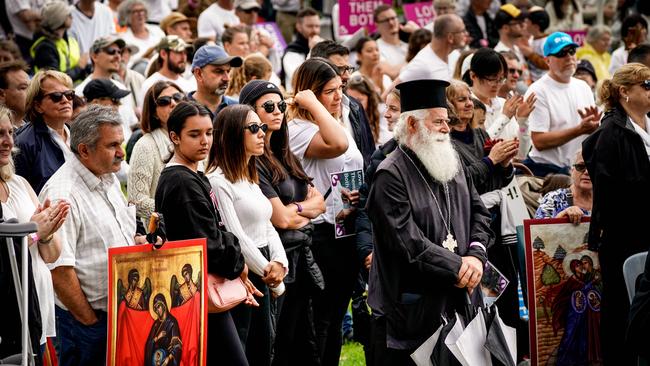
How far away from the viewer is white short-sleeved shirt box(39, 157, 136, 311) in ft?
22.4

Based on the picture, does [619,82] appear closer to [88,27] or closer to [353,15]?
[353,15]

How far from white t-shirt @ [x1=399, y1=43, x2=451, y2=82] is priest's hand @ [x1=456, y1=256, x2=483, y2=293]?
5.86 metres

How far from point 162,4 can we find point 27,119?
28.2 feet

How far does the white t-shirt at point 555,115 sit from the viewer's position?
1131 cm

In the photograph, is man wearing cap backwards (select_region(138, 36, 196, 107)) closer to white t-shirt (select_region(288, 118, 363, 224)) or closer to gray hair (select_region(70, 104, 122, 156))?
white t-shirt (select_region(288, 118, 363, 224))

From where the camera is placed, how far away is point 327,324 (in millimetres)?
8711

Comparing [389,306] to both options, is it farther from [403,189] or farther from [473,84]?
[473,84]

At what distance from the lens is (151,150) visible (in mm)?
8398

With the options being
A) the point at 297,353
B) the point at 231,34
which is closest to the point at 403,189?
the point at 297,353

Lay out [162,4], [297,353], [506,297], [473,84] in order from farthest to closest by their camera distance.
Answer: [162,4], [473,84], [506,297], [297,353]

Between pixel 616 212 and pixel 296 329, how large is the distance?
7.87 feet

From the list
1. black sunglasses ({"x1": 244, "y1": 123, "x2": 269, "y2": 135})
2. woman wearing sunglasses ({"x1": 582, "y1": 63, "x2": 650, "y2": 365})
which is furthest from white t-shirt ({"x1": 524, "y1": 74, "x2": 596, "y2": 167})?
black sunglasses ({"x1": 244, "y1": 123, "x2": 269, "y2": 135})

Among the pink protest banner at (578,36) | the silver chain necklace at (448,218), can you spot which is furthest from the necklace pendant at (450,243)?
the pink protest banner at (578,36)

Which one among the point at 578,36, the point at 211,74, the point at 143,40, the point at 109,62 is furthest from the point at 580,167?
the point at 578,36
